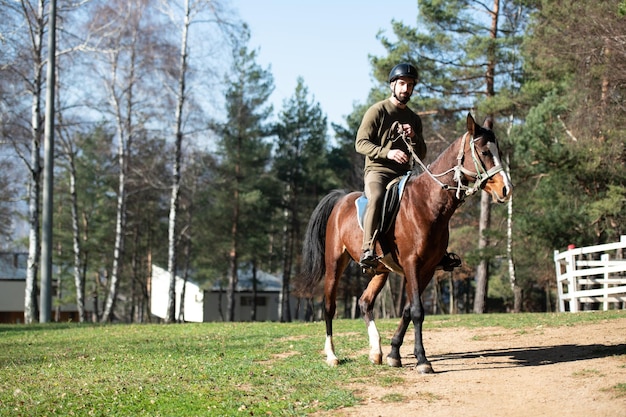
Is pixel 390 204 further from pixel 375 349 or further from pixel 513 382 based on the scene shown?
pixel 513 382

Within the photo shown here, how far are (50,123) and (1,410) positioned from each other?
1434cm

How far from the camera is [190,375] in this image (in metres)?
8.71

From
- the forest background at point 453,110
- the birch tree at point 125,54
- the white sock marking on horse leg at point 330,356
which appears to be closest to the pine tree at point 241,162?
the forest background at point 453,110

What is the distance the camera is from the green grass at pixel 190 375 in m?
7.06

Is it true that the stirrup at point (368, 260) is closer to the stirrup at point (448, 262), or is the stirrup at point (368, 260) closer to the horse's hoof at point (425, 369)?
the stirrup at point (448, 262)

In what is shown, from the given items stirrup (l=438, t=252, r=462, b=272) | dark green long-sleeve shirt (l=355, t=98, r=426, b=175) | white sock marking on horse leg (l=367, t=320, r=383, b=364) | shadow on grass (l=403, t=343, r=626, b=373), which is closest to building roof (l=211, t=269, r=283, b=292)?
shadow on grass (l=403, t=343, r=626, b=373)

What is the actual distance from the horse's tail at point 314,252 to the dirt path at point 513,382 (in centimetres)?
155

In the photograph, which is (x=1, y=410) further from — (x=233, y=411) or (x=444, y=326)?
(x=444, y=326)

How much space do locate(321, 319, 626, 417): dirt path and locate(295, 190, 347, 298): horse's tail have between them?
155 centimetres

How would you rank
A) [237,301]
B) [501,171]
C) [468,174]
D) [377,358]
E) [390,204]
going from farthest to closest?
Result: [237,301], [377,358], [390,204], [468,174], [501,171]

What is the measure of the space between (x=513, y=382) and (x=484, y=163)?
99.8 inches

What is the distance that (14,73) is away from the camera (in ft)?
84.8

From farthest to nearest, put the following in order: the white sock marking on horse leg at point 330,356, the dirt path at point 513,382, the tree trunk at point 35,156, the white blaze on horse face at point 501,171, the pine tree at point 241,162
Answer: the pine tree at point 241,162 → the tree trunk at point 35,156 → the white sock marking on horse leg at point 330,356 → the white blaze on horse face at point 501,171 → the dirt path at point 513,382

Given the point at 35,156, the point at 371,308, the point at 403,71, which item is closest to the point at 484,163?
the point at 403,71
